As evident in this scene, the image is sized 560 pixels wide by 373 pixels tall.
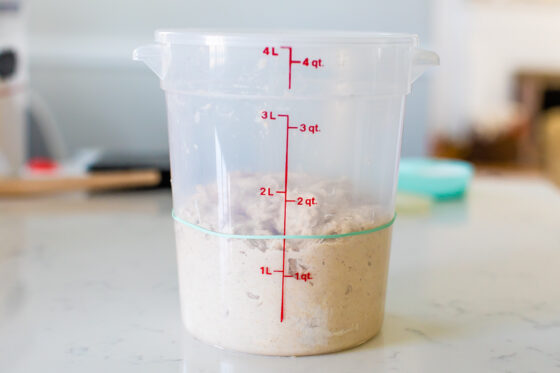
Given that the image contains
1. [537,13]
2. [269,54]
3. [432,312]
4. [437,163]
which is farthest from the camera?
[537,13]


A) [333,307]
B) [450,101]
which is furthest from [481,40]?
[333,307]

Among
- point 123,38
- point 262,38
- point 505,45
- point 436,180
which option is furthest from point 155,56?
point 505,45

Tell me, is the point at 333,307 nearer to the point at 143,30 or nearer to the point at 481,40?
the point at 143,30

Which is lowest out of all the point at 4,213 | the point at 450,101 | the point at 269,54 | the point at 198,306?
the point at 450,101

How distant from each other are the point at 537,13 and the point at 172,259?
15.3ft

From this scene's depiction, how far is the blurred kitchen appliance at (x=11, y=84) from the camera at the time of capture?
1199 millimetres

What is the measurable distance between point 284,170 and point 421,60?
15 centimetres

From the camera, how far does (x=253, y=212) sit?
0.54 metres

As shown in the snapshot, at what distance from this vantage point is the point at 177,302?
2.29ft

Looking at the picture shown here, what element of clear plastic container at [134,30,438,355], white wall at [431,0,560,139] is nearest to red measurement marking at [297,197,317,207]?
clear plastic container at [134,30,438,355]

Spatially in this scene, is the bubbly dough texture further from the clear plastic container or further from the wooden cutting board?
the wooden cutting board

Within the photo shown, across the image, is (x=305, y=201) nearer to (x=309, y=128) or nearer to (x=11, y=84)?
(x=309, y=128)

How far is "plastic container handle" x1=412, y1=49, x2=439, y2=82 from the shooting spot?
564mm

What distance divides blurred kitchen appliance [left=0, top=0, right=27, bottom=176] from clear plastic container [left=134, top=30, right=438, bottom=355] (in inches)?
28.8
